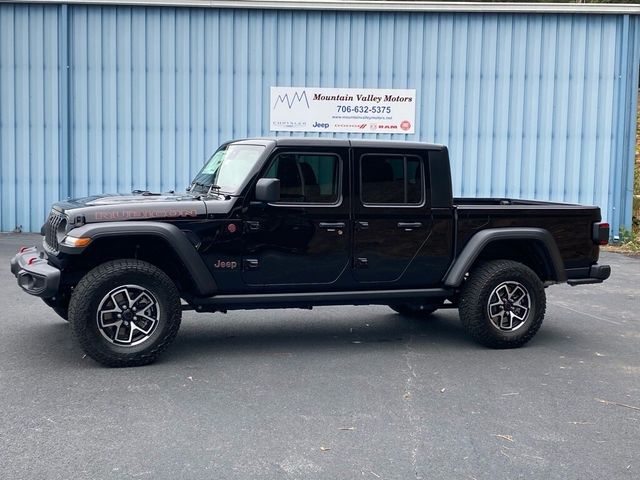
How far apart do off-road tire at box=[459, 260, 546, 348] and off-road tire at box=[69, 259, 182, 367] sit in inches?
101

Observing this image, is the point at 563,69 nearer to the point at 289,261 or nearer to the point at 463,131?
the point at 463,131

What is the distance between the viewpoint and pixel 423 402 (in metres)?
5.67

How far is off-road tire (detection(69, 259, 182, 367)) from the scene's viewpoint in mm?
6234

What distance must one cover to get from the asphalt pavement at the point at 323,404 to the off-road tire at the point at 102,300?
0.14m

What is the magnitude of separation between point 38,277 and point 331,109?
1011 cm

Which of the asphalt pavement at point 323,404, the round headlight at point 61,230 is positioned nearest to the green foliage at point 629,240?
the asphalt pavement at point 323,404

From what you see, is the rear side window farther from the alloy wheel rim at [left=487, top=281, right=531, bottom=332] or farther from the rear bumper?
the rear bumper

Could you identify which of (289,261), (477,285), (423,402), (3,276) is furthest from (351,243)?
(3,276)

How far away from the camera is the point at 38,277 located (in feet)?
20.7

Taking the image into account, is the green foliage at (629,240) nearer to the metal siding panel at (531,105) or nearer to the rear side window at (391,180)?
the metal siding panel at (531,105)

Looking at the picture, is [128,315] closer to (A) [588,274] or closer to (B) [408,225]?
(B) [408,225]

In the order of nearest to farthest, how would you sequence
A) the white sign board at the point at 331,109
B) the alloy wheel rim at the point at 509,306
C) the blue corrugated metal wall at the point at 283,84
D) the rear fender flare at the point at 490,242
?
the rear fender flare at the point at 490,242 → the alloy wheel rim at the point at 509,306 → the blue corrugated metal wall at the point at 283,84 → the white sign board at the point at 331,109

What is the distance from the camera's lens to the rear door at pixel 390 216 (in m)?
7.01

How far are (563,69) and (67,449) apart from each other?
13.6 m
